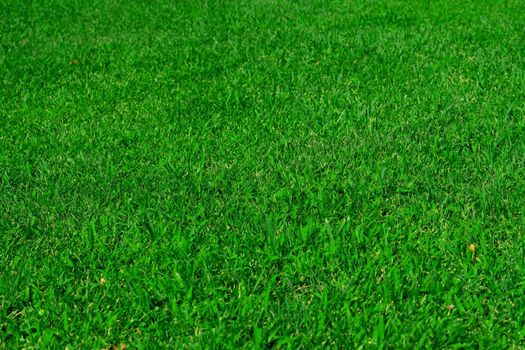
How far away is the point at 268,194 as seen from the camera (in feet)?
11.9

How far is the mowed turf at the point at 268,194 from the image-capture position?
2.73 m

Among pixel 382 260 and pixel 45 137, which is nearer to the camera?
pixel 382 260

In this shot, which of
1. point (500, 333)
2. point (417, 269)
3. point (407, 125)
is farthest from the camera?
point (407, 125)

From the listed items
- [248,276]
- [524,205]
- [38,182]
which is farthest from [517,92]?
[38,182]

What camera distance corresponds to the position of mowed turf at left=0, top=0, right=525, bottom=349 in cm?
273

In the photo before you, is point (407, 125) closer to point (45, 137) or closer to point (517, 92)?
point (517, 92)

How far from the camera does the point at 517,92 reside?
4805 mm

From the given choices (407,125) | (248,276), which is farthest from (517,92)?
(248,276)

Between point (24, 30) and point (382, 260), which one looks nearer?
point (382, 260)

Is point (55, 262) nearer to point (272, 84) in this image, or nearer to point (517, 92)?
point (272, 84)

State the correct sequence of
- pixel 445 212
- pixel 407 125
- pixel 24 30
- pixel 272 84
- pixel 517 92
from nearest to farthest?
pixel 445 212
pixel 407 125
pixel 517 92
pixel 272 84
pixel 24 30

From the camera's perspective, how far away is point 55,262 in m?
3.11

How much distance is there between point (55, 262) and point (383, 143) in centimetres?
211

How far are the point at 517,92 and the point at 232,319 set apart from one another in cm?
311
